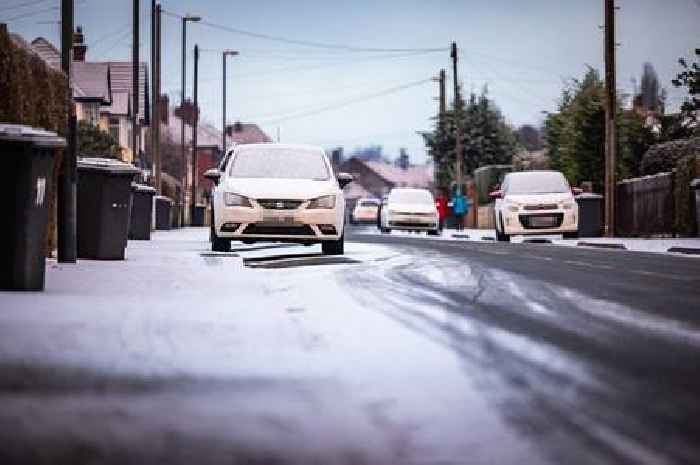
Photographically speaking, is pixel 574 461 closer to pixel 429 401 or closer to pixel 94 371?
pixel 429 401

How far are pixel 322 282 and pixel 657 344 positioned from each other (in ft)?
18.0

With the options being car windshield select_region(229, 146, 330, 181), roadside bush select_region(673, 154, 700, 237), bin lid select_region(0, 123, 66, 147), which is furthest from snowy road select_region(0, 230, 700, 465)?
roadside bush select_region(673, 154, 700, 237)

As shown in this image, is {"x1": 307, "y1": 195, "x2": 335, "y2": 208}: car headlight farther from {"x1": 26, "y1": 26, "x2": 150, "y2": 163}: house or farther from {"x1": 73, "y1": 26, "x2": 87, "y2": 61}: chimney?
{"x1": 73, "y1": 26, "x2": 87, "y2": 61}: chimney

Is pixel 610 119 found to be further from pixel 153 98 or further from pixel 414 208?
pixel 153 98

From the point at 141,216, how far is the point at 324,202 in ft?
32.2

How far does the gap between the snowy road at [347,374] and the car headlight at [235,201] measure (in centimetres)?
699

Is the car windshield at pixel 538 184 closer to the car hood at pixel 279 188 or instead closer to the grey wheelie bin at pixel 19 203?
the car hood at pixel 279 188

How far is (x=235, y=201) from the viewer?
61.9ft

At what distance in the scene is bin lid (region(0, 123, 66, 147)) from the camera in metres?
10.2

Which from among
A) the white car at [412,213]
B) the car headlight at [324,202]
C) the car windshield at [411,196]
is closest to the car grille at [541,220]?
the white car at [412,213]

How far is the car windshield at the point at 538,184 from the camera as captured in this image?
3203cm

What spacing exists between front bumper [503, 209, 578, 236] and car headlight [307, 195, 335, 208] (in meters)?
13.2

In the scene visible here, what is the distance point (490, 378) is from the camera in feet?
19.5

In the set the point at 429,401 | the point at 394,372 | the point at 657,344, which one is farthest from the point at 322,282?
the point at 429,401
